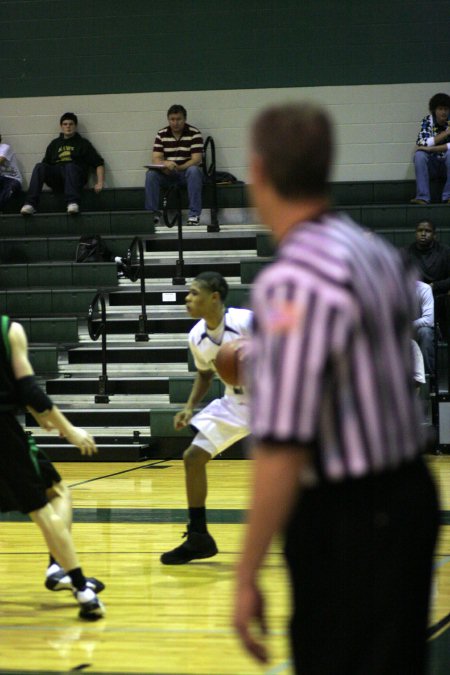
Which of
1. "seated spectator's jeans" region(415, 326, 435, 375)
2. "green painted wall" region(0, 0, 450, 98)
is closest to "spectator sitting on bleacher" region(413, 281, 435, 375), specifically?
"seated spectator's jeans" region(415, 326, 435, 375)

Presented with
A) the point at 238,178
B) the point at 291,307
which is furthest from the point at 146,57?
the point at 291,307

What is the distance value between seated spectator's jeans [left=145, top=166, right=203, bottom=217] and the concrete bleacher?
0.25 m

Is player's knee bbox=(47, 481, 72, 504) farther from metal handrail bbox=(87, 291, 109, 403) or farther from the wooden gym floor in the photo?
metal handrail bbox=(87, 291, 109, 403)

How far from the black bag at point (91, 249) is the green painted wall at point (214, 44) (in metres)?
2.24

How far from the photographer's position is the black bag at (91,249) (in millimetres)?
11688

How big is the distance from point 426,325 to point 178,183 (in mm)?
3856

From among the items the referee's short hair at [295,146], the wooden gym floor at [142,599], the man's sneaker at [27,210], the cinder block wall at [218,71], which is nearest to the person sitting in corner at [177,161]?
the cinder block wall at [218,71]

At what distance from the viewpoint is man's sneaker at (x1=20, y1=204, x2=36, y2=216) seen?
1234cm

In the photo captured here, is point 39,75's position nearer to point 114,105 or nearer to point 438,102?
point 114,105

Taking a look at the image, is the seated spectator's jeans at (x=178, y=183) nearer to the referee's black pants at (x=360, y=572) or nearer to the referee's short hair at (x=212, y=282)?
the referee's short hair at (x=212, y=282)

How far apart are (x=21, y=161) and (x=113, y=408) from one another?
4.53m

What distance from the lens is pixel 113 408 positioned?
9.97 m

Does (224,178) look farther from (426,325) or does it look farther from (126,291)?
(426,325)

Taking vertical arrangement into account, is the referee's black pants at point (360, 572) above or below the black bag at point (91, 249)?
below
